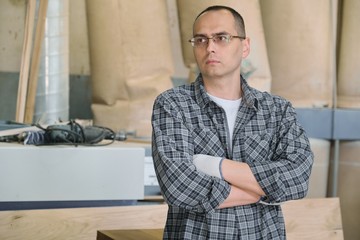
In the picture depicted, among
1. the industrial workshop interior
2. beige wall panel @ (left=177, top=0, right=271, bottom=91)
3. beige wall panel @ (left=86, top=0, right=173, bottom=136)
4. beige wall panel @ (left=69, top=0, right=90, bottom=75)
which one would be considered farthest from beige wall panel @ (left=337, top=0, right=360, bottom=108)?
beige wall panel @ (left=69, top=0, right=90, bottom=75)

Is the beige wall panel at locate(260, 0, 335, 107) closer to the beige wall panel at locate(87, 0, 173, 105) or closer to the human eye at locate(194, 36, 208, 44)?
the beige wall panel at locate(87, 0, 173, 105)

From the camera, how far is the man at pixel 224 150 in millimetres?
1724

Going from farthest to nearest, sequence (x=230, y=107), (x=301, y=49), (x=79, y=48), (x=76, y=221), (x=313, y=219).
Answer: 1. (x=79, y=48)
2. (x=301, y=49)
3. (x=313, y=219)
4. (x=76, y=221)
5. (x=230, y=107)

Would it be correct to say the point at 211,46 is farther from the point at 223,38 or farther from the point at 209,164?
the point at 209,164

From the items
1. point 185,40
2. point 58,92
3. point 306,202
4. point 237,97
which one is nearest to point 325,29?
point 185,40

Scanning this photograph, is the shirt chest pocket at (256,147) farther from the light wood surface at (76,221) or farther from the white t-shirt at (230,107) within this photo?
the light wood surface at (76,221)

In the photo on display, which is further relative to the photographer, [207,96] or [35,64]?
[35,64]

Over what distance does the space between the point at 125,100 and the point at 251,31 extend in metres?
0.71

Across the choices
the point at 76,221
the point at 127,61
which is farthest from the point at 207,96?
the point at 127,61

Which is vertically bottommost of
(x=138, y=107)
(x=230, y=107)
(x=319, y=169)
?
(x=319, y=169)

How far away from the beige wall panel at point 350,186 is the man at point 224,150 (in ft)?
6.61

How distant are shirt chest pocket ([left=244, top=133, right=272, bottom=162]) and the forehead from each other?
279 mm

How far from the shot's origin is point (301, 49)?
3.72 metres

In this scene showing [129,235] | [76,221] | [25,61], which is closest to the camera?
[129,235]
